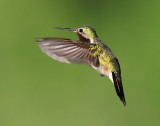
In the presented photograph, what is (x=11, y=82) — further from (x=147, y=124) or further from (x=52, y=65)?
(x=147, y=124)

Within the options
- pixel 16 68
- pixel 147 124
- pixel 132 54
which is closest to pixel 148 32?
pixel 132 54

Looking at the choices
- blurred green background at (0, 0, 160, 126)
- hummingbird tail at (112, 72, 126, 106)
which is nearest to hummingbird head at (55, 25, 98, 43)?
hummingbird tail at (112, 72, 126, 106)

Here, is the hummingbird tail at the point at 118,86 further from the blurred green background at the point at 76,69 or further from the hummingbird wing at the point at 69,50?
the blurred green background at the point at 76,69

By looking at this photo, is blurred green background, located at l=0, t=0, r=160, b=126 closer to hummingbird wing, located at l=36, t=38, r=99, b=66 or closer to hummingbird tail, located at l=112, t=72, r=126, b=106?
hummingbird tail, located at l=112, t=72, r=126, b=106

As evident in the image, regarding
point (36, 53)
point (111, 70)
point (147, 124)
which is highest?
point (36, 53)

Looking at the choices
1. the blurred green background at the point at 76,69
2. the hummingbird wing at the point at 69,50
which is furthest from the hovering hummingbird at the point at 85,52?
the blurred green background at the point at 76,69
